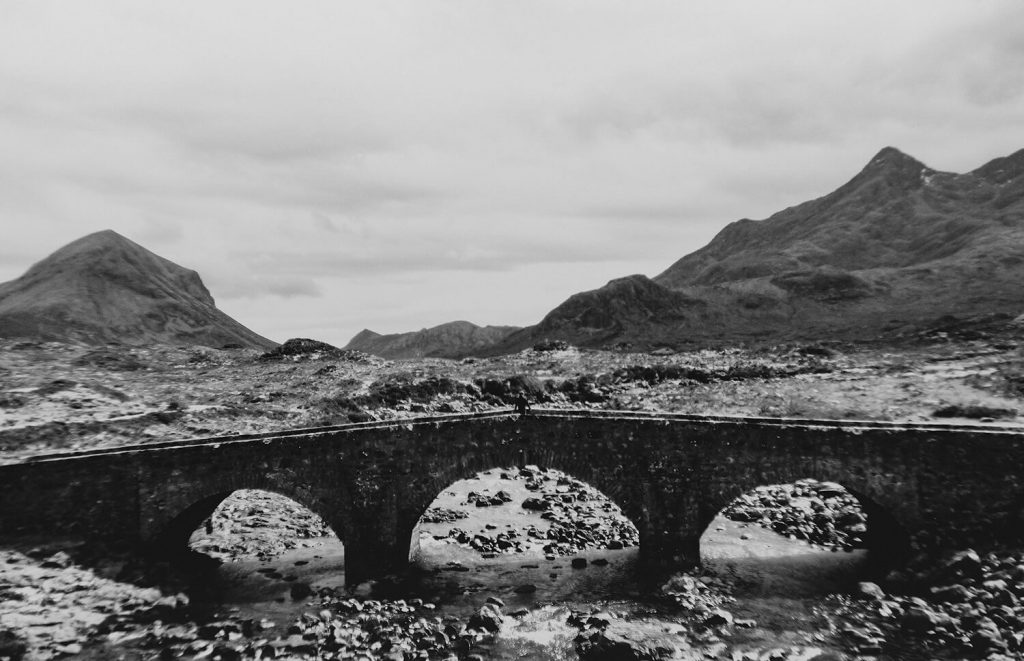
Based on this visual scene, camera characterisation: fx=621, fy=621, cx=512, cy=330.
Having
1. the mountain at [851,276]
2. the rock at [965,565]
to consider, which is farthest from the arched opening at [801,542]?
the mountain at [851,276]

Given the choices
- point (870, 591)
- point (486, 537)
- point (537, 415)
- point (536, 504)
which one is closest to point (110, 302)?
point (536, 504)

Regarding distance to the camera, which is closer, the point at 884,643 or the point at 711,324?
the point at 884,643

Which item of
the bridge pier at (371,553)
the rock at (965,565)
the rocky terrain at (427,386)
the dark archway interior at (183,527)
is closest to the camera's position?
the rock at (965,565)

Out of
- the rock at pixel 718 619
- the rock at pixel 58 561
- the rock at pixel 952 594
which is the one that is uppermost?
the rock at pixel 58 561

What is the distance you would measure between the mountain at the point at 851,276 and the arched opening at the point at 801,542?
50322 mm

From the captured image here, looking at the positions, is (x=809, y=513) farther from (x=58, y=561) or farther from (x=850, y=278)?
(x=850, y=278)

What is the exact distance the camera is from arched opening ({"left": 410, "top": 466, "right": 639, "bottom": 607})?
21.1 meters

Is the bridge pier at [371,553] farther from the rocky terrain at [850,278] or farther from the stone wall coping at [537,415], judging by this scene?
the rocky terrain at [850,278]

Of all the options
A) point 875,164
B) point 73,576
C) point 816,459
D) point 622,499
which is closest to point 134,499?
point 73,576

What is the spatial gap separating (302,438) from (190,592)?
6.07 meters

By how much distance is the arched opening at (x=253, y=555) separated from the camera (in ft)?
67.5

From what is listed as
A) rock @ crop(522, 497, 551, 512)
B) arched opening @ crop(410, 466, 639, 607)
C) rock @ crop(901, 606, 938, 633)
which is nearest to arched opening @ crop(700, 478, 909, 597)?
rock @ crop(901, 606, 938, 633)

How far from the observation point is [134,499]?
69.9 ft

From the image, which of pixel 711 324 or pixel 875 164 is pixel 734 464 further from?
pixel 875 164
